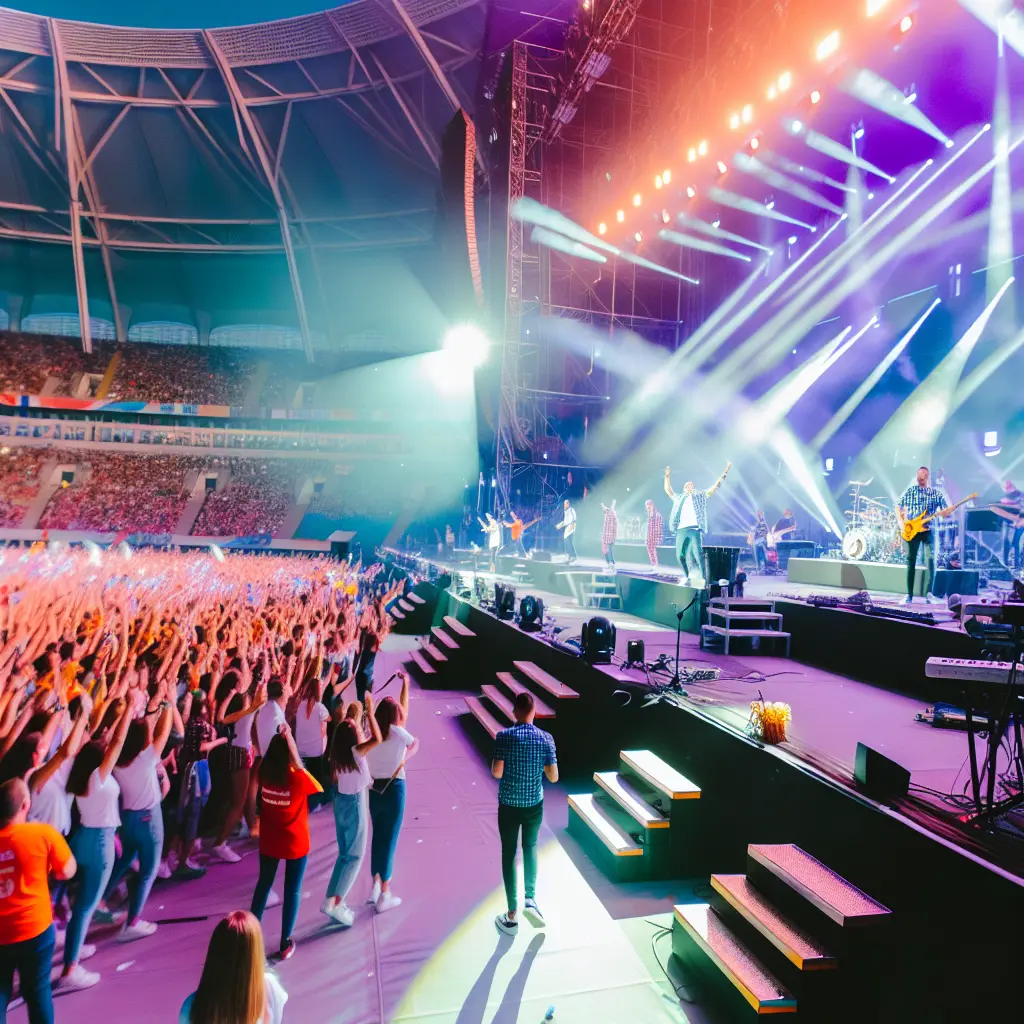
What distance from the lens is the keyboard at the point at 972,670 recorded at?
3211 millimetres

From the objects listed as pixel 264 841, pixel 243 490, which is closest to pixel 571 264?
pixel 264 841

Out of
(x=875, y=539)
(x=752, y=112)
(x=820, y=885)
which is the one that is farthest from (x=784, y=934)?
(x=752, y=112)

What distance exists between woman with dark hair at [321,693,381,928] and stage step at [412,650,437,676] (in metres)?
7.12

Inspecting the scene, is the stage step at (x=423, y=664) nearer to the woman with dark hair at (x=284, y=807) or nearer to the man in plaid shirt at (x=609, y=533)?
the man in plaid shirt at (x=609, y=533)

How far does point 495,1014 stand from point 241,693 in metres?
3.03

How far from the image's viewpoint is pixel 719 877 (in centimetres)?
387

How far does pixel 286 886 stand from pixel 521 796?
4.98ft

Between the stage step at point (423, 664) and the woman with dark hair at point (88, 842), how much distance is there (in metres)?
7.93

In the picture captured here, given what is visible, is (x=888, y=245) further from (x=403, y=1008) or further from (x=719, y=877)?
(x=403, y=1008)

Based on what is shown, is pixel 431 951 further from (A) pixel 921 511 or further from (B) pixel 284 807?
(A) pixel 921 511

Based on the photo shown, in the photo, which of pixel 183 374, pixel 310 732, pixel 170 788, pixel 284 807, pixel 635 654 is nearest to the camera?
pixel 284 807

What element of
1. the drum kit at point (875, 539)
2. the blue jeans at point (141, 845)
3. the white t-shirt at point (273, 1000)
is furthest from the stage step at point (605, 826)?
the drum kit at point (875, 539)

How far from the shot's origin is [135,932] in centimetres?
413

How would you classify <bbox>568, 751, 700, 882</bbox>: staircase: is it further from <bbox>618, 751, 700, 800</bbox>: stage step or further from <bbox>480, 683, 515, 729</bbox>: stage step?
<bbox>480, 683, 515, 729</bbox>: stage step
